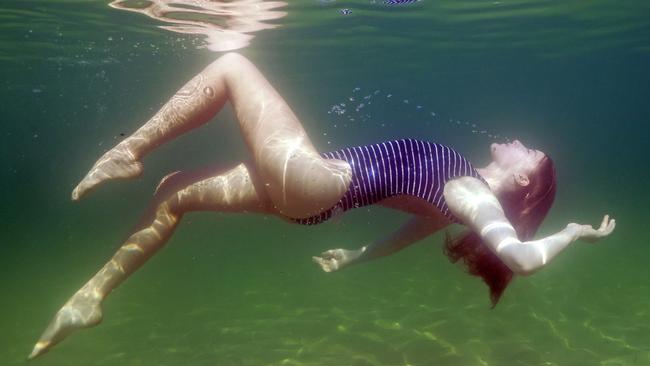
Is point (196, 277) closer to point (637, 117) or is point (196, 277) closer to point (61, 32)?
point (61, 32)

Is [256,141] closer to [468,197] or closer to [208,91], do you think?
[208,91]

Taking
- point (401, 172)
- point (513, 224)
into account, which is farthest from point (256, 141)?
point (513, 224)

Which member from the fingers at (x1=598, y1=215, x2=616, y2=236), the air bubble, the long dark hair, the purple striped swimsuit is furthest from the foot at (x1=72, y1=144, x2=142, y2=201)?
the fingers at (x1=598, y1=215, x2=616, y2=236)

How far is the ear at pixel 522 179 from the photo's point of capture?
18.3 ft

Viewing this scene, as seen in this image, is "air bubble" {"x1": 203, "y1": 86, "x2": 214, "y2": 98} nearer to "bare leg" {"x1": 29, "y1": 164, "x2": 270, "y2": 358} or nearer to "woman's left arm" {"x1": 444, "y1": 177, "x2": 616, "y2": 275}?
"bare leg" {"x1": 29, "y1": 164, "x2": 270, "y2": 358}

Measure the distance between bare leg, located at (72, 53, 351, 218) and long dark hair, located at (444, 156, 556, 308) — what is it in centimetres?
204

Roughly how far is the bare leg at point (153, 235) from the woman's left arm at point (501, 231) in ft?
7.29

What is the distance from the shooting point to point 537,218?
5891 mm

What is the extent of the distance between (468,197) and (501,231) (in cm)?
57

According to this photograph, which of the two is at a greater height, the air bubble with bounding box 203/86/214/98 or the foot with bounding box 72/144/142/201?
the air bubble with bounding box 203/86/214/98

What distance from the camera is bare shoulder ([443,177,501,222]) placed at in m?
4.80

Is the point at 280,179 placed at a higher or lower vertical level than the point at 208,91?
lower

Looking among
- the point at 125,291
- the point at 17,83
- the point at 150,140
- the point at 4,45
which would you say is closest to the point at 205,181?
the point at 150,140

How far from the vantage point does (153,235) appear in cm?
541
